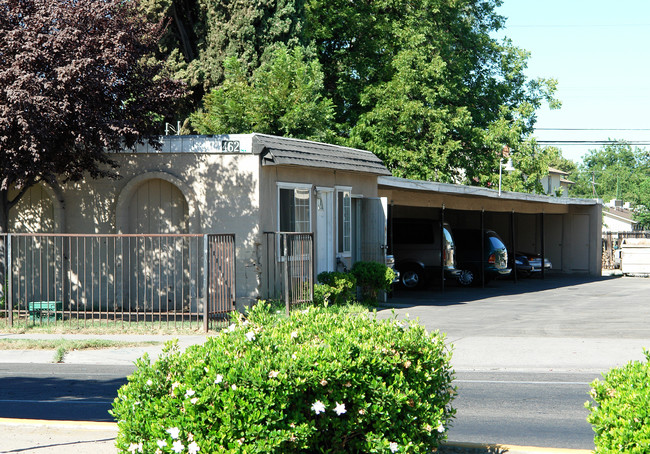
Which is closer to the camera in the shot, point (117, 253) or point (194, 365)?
point (194, 365)

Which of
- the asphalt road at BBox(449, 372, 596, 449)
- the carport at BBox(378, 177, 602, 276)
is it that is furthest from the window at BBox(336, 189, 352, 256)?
the carport at BBox(378, 177, 602, 276)

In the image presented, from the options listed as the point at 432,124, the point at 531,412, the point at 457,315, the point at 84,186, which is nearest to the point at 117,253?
the point at 84,186

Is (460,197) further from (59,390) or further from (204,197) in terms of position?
(59,390)

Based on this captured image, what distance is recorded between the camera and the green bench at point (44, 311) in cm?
1592

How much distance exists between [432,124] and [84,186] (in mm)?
19233

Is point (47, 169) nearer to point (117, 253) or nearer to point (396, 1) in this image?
point (117, 253)

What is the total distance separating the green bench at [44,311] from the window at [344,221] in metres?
7.00

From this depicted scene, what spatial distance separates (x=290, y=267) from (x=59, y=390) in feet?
25.5

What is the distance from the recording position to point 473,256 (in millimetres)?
30547

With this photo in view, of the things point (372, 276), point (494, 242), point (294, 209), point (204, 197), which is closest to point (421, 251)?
point (494, 242)

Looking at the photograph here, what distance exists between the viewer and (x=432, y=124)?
34000 millimetres

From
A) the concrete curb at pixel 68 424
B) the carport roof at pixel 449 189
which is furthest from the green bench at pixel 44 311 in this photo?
the carport roof at pixel 449 189

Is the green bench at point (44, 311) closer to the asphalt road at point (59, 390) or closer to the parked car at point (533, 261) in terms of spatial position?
the asphalt road at point (59, 390)

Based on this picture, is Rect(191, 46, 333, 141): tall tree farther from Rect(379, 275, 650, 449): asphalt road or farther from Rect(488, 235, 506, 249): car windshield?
Rect(488, 235, 506, 249): car windshield
